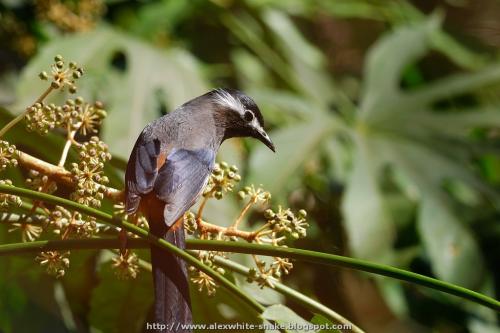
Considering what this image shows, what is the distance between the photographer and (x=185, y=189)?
3.65 ft

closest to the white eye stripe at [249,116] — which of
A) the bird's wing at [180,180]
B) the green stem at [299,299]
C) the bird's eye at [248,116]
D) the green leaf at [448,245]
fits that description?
the bird's eye at [248,116]

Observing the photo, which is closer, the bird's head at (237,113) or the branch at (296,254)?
the branch at (296,254)

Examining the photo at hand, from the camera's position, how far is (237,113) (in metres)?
1.39

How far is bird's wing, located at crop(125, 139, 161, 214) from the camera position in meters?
1.06

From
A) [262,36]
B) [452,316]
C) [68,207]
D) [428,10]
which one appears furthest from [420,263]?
[68,207]

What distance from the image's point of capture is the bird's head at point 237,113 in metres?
1.37

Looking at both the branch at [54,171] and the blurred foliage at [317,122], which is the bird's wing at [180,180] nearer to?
the branch at [54,171]

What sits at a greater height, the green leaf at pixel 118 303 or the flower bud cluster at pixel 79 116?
the flower bud cluster at pixel 79 116

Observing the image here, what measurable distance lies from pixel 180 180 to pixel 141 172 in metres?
0.06

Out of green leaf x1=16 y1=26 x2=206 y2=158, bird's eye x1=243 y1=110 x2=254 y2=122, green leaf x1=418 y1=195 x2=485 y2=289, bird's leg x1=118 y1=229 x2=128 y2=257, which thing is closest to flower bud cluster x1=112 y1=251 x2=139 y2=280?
bird's leg x1=118 y1=229 x2=128 y2=257

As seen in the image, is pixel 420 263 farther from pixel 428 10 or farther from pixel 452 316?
pixel 428 10

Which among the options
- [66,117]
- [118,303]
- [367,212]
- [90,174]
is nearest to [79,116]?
[66,117]

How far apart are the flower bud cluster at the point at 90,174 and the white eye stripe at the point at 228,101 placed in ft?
1.12

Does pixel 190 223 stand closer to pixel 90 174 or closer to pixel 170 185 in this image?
pixel 170 185
